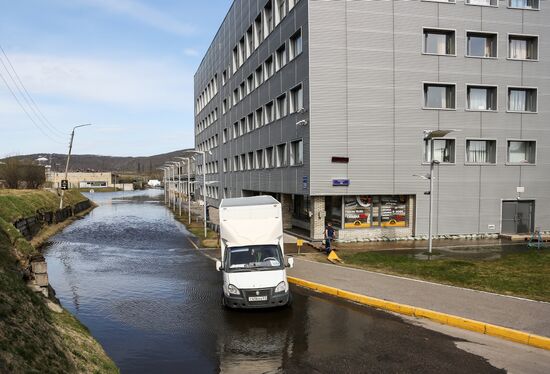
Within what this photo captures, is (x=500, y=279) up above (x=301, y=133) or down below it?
below

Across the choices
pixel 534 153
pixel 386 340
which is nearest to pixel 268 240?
pixel 386 340

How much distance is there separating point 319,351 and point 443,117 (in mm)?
22736

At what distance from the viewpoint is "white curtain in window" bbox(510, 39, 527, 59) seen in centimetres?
2961

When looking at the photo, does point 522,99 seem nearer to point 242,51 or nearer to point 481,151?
point 481,151

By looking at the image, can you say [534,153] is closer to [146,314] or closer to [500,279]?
[500,279]

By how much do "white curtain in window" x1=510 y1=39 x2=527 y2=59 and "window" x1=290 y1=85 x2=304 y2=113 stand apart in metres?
15.0

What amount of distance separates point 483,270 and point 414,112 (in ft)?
44.2

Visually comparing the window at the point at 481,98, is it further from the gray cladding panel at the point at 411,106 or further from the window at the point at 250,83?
the window at the point at 250,83

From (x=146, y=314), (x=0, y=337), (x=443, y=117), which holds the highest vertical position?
(x=443, y=117)

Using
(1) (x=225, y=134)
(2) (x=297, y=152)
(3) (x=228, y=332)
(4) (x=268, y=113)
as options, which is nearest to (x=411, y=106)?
(2) (x=297, y=152)

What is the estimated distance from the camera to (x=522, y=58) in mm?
29766

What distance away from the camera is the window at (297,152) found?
2809cm

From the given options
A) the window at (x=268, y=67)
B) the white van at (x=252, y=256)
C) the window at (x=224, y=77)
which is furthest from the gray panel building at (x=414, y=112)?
the window at (x=224, y=77)

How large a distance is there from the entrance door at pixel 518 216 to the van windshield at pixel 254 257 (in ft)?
74.5
